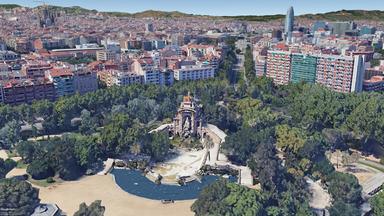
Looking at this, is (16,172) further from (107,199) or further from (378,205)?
(378,205)

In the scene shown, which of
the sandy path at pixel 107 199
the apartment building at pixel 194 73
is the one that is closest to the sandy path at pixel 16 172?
the sandy path at pixel 107 199

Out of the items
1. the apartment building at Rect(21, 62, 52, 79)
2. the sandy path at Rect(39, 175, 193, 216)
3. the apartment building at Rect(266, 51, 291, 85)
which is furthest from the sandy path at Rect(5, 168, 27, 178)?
the apartment building at Rect(266, 51, 291, 85)

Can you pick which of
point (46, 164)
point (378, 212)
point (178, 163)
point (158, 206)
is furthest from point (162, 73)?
point (378, 212)

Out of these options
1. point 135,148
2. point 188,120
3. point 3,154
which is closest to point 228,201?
point 135,148

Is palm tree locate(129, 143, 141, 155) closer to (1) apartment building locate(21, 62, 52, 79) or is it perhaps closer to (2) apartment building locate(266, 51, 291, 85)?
(1) apartment building locate(21, 62, 52, 79)

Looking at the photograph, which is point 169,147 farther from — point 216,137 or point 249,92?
point 249,92
